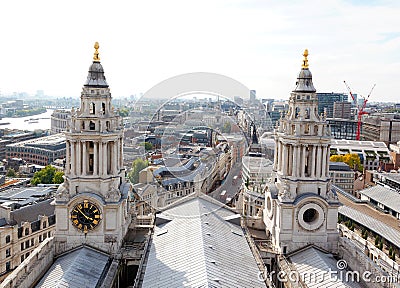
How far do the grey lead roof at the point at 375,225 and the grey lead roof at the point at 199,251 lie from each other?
2064cm

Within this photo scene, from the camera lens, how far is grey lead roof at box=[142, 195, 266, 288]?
23141 mm

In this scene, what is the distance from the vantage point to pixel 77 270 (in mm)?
28156

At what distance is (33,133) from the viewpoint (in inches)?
5871

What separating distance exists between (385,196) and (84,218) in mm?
47985

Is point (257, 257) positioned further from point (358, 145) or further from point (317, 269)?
point (358, 145)

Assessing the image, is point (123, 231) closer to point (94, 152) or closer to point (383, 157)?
point (94, 152)

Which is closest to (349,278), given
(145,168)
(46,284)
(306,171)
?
(306,171)

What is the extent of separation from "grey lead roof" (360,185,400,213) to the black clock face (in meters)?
43.2

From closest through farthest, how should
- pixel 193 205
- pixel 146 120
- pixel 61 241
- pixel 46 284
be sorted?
pixel 46 284 < pixel 61 241 < pixel 193 205 < pixel 146 120

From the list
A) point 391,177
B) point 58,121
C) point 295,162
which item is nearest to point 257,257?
point 295,162

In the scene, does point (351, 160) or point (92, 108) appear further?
point (351, 160)

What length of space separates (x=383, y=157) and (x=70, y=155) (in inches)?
3703
